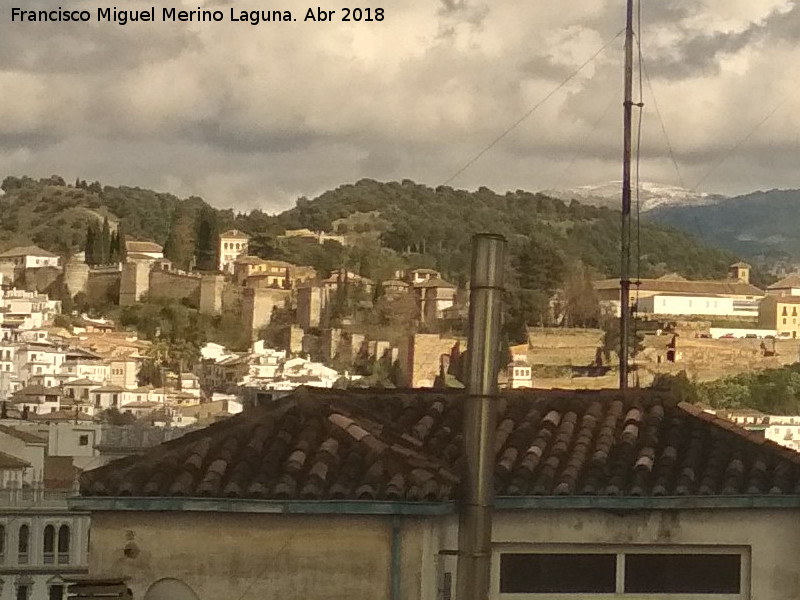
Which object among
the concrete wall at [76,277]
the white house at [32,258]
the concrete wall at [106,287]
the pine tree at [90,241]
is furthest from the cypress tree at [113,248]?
the white house at [32,258]

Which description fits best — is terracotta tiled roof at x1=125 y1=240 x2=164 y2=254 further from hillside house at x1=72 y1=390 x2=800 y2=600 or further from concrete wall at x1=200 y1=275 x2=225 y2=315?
hillside house at x1=72 y1=390 x2=800 y2=600

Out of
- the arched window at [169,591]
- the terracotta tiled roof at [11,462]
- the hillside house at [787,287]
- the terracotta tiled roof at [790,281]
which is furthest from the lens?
the terracotta tiled roof at [790,281]

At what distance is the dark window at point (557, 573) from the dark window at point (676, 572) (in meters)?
0.11

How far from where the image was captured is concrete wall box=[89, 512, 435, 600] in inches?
302

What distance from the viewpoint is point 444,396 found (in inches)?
364

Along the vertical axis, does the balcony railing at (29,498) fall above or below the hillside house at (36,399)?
below

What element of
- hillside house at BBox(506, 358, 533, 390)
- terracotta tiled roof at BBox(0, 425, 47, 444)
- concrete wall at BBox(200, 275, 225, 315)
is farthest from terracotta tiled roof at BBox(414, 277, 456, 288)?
terracotta tiled roof at BBox(0, 425, 47, 444)

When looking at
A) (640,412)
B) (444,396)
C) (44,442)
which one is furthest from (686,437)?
(44,442)

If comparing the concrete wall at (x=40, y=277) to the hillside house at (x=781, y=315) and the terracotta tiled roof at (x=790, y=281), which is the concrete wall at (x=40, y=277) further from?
the terracotta tiled roof at (x=790, y=281)

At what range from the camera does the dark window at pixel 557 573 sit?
8.13 m

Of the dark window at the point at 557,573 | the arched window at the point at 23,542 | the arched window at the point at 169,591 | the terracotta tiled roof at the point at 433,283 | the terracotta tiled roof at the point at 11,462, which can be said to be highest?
the terracotta tiled roof at the point at 433,283

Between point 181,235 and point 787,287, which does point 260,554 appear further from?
point 181,235

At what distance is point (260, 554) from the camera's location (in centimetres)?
774

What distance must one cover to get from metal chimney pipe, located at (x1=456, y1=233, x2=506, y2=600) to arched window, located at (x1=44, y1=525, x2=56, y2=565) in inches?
2050
